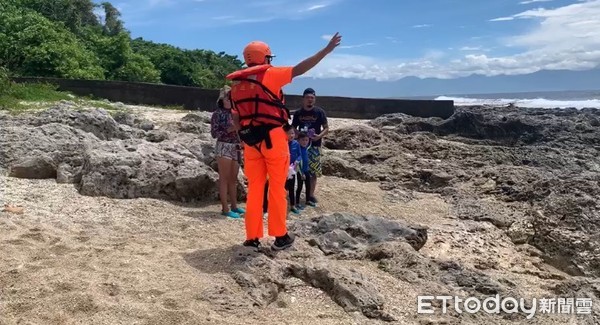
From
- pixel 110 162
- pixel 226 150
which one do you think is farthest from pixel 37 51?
pixel 226 150

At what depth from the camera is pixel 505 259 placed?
6.16 meters

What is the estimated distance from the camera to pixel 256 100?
4695mm

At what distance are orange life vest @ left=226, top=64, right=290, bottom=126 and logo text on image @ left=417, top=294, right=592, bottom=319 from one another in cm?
180

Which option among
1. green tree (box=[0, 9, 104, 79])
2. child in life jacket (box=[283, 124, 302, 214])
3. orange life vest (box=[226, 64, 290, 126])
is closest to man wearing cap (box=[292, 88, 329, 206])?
child in life jacket (box=[283, 124, 302, 214])

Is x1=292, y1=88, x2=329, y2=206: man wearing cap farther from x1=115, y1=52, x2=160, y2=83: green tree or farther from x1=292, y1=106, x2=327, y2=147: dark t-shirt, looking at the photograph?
x1=115, y1=52, x2=160, y2=83: green tree

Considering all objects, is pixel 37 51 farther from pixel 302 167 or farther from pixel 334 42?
pixel 334 42

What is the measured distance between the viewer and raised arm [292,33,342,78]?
14.9 feet

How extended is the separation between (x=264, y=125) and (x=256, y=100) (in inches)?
8.3

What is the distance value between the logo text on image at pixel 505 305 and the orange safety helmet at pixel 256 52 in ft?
7.28

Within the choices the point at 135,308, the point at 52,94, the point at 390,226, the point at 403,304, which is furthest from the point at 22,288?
the point at 52,94

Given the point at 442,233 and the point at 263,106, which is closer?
the point at 263,106

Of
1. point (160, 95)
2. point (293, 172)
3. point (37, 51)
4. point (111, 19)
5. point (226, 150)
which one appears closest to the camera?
point (226, 150)

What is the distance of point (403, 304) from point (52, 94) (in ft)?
42.1

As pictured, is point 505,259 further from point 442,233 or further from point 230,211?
point 230,211
